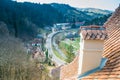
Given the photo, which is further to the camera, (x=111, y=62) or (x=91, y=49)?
(x=91, y=49)

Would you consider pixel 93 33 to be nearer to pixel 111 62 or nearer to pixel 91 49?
pixel 91 49

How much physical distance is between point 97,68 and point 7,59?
25226 millimetres

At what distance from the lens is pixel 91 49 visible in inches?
205

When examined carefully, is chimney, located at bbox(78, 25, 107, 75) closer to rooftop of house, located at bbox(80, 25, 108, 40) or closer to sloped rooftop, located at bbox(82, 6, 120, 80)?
rooftop of house, located at bbox(80, 25, 108, 40)

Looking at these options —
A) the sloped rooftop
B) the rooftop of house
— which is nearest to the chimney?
the rooftop of house

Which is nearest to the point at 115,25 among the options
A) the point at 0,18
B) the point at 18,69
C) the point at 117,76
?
the point at 117,76

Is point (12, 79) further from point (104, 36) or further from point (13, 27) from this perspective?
point (13, 27)

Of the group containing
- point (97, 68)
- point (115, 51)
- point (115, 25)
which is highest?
point (115, 25)

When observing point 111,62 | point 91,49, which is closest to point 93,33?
point 91,49

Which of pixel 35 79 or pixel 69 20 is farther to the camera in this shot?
pixel 69 20

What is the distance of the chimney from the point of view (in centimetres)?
518

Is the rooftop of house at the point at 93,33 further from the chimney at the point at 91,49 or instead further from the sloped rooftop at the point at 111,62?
the sloped rooftop at the point at 111,62

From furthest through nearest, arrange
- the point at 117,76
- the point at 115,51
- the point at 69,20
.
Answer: the point at 69,20 → the point at 115,51 → the point at 117,76

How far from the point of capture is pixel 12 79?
1032 inches
